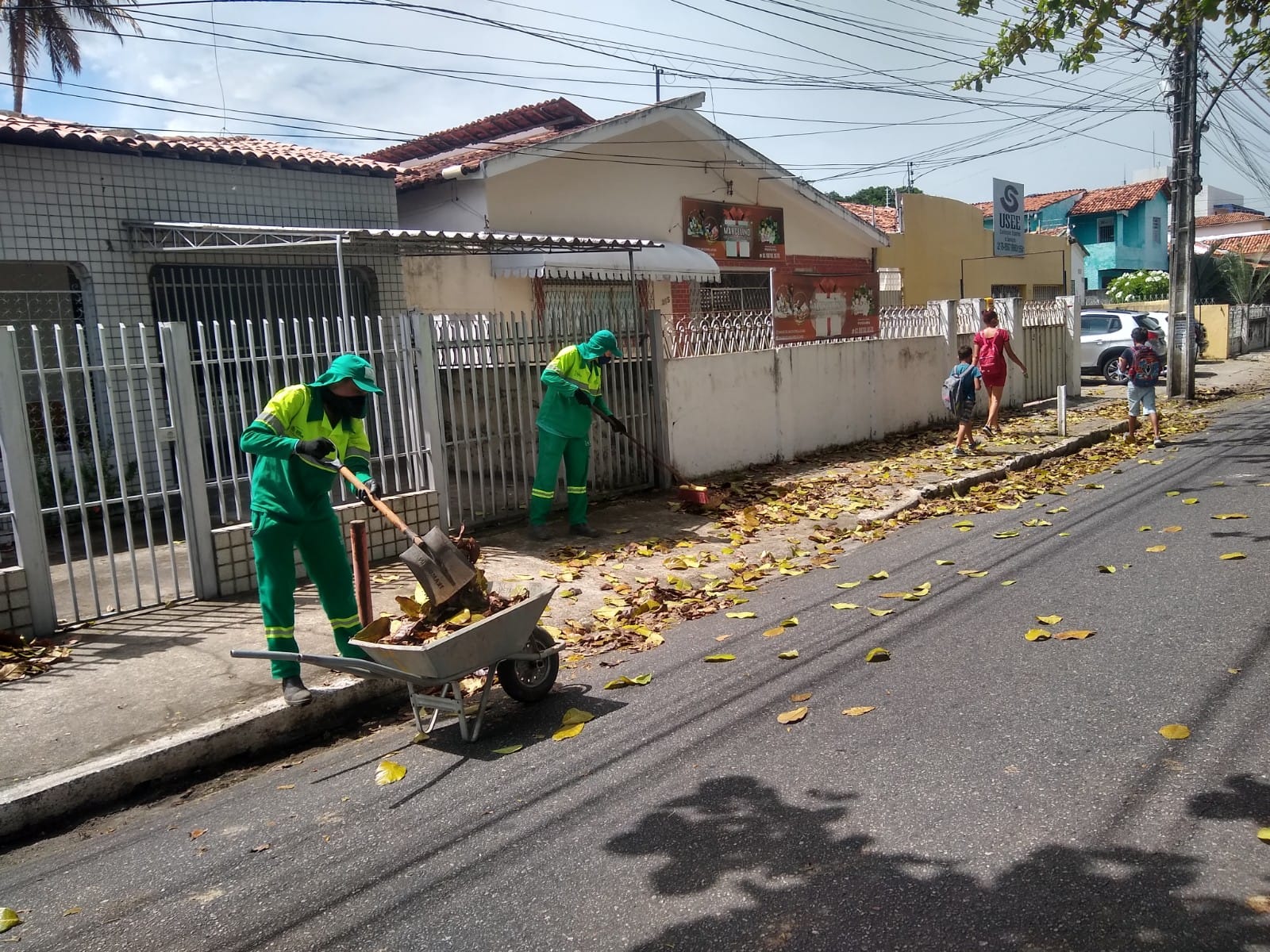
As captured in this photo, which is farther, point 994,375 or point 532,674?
point 994,375

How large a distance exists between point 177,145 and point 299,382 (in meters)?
4.70

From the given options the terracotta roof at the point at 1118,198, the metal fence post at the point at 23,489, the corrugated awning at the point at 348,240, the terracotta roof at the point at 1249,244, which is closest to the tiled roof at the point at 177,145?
the corrugated awning at the point at 348,240

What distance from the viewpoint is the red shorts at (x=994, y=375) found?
13289mm

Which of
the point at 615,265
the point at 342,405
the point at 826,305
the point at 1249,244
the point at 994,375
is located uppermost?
the point at 1249,244

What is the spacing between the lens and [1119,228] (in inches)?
1588

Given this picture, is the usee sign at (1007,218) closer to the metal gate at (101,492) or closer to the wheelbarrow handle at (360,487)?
the metal gate at (101,492)

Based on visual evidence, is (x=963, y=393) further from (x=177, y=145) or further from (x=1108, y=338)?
(x=1108, y=338)

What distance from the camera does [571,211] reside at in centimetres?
1491

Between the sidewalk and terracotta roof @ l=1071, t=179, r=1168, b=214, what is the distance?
34.0 metres

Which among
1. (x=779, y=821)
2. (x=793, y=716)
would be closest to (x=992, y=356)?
(x=793, y=716)

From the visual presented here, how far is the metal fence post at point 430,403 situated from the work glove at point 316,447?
3.12 metres

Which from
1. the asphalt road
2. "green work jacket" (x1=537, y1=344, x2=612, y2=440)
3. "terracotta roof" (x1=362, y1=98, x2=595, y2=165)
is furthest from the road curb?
"terracotta roof" (x1=362, y1=98, x2=595, y2=165)

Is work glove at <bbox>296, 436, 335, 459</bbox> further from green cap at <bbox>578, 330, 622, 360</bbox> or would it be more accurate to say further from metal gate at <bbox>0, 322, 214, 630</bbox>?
green cap at <bbox>578, 330, 622, 360</bbox>

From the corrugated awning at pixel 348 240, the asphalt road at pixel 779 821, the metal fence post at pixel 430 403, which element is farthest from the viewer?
the corrugated awning at pixel 348 240
